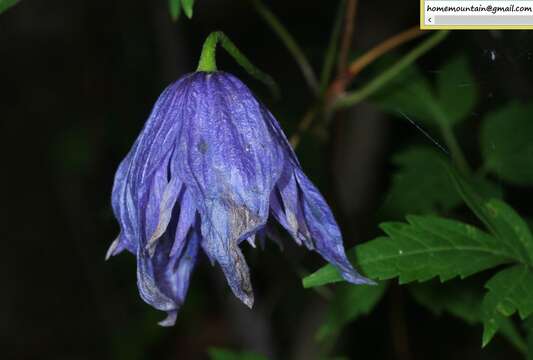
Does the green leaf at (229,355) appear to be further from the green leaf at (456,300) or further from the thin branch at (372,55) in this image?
the thin branch at (372,55)

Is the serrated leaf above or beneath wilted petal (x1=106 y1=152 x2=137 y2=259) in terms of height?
beneath

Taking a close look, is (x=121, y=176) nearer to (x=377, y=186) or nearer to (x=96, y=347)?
(x=377, y=186)

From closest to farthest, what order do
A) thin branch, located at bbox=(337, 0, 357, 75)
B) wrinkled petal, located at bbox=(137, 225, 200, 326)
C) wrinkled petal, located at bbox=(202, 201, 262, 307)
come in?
wrinkled petal, located at bbox=(202, 201, 262, 307), wrinkled petal, located at bbox=(137, 225, 200, 326), thin branch, located at bbox=(337, 0, 357, 75)

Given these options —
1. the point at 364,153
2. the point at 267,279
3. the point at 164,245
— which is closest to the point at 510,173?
the point at 364,153

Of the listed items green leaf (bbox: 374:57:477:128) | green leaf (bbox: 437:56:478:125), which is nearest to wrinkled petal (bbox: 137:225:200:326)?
green leaf (bbox: 374:57:477:128)

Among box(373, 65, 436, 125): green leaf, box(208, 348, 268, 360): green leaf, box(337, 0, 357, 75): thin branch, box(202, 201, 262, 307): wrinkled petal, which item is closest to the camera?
box(202, 201, 262, 307): wrinkled petal

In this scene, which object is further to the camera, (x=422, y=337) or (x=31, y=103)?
(x=31, y=103)

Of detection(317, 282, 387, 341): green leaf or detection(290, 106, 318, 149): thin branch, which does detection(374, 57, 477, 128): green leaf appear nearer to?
detection(290, 106, 318, 149): thin branch

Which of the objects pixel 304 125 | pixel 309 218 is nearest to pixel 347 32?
pixel 304 125
